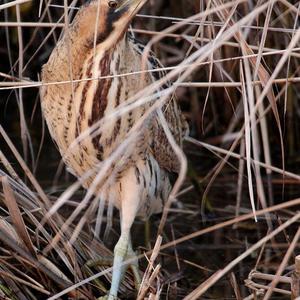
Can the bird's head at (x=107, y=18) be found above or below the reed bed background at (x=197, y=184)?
above

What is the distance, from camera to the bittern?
110 inches

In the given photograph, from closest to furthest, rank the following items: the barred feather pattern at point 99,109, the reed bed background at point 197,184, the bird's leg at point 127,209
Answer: the reed bed background at point 197,184
the barred feather pattern at point 99,109
the bird's leg at point 127,209

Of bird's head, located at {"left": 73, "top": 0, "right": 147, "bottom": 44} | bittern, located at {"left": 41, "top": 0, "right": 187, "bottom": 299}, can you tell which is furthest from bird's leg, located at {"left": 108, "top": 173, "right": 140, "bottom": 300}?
bird's head, located at {"left": 73, "top": 0, "right": 147, "bottom": 44}

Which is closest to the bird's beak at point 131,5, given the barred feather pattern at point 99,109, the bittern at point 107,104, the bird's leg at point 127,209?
the bittern at point 107,104

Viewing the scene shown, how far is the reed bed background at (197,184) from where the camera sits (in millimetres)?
2381

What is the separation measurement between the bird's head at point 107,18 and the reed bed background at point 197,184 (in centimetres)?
9

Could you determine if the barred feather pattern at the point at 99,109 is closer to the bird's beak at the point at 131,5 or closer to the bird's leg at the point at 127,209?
the bird's leg at the point at 127,209

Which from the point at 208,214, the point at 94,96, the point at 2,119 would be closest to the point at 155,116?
the point at 94,96

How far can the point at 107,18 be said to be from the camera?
2.73m

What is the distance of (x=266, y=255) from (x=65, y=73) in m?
1.23

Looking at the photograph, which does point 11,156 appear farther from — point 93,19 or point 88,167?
point 93,19

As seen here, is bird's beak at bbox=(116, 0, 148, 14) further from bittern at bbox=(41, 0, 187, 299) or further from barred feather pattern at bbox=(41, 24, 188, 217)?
barred feather pattern at bbox=(41, 24, 188, 217)

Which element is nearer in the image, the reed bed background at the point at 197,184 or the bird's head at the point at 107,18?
the reed bed background at the point at 197,184

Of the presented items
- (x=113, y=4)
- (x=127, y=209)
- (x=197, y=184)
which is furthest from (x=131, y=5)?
(x=197, y=184)
